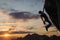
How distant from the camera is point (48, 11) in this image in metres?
37.2

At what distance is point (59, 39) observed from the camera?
62.4 m

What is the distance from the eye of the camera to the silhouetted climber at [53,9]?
113 ft

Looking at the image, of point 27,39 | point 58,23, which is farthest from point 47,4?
point 27,39

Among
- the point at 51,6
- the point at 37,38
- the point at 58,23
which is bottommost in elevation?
the point at 37,38

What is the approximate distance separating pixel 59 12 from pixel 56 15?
1288mm

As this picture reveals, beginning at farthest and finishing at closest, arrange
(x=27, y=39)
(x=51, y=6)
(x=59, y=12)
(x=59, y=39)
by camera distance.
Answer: (x=27, y=39)
(x=59, y=39)
(x=51, y=6)
(x=59, y=12)

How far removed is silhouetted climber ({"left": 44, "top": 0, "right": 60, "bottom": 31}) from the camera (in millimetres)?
34562

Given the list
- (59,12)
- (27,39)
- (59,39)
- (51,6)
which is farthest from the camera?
(27,39)

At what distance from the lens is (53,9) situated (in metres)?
35.5

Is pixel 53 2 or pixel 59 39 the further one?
pixel 59 39

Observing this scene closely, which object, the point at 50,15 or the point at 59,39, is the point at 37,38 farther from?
the point at 50,15

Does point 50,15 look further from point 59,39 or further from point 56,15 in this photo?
point 59,39

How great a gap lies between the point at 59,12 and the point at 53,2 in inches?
84.8

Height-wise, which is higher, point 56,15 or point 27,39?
point 56,15
